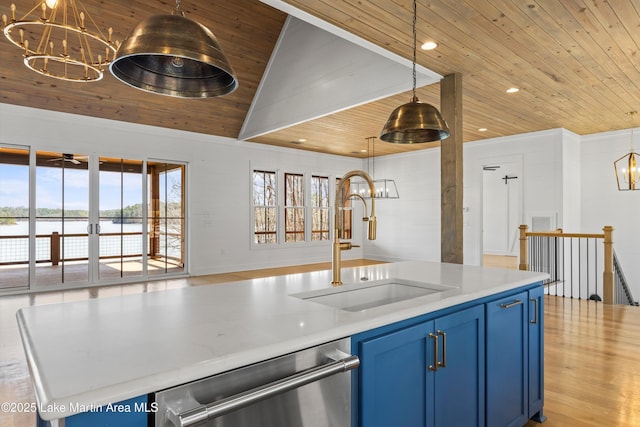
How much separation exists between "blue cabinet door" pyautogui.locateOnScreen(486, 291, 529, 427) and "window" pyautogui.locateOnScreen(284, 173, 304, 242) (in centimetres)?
746

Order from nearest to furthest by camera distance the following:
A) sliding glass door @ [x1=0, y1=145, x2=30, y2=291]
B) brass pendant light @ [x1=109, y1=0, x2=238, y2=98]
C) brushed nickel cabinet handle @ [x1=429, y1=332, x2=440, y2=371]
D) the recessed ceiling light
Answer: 1. brass pendant light @ [x1=109, y1=0, x2=238, y2=98]
2. brushed nickel cabinet handle @ [x1=429, y1=332, x2=440, y2=371]
3. the recessed ceiling light
4. sliding glass door @ [x1=0, y1=145, x2=30, y2=291]

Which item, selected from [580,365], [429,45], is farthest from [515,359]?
[429,45]

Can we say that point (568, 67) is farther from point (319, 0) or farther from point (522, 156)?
point (522, 156)

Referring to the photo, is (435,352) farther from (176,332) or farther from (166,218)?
(166,218)

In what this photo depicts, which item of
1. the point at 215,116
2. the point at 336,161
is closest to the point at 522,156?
the point at 336,161

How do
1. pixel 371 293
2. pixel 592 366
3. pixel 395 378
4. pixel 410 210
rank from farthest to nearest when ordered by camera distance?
pixel 410 210 → pixel 592 366 → pixel 371 293 → pixel 395 378

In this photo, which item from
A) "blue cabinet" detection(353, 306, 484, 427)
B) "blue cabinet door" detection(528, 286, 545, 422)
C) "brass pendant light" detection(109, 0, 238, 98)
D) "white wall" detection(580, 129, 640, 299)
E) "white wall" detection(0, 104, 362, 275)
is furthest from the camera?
"white wall" detection(580, 129, 640, 299)

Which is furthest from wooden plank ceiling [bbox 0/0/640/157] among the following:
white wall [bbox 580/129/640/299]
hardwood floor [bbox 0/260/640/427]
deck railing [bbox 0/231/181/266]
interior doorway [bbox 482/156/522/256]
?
interior doorway [bbox 482/156/522/256]

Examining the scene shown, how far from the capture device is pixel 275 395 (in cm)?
105

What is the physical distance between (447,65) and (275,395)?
13.3 ft

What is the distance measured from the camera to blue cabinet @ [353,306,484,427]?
1381 mm

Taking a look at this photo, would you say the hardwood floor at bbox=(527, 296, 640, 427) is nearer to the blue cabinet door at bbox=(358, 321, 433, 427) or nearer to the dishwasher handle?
the blue cabinet door at bbox=(358, 321, 433, 427)

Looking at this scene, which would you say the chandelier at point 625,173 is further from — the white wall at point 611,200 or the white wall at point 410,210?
the white wall at point 410,210

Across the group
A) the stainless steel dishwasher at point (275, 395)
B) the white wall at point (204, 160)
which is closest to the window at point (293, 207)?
the white wall at point (204, 160)
